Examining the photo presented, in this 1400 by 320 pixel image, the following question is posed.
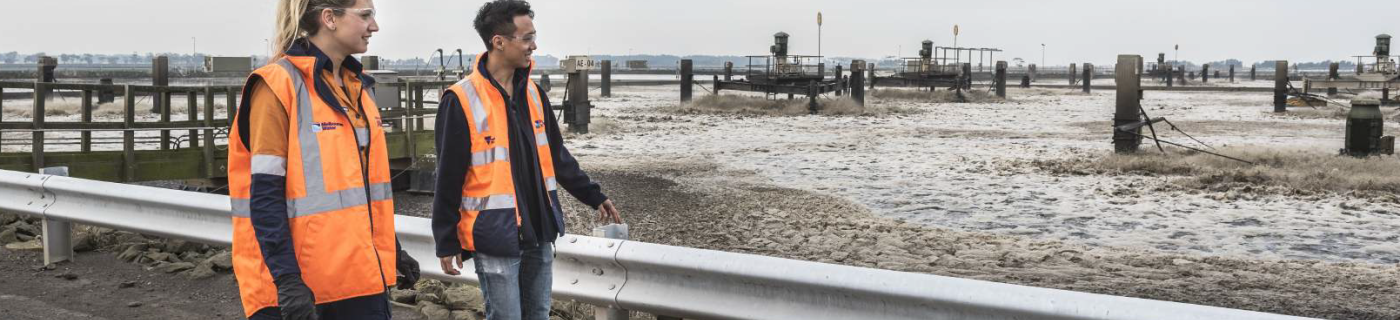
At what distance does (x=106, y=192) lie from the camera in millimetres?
6883

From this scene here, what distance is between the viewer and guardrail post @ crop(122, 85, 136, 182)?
11250 millimetres

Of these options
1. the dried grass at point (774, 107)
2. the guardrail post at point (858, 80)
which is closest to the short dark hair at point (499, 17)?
the dried grass at point (774, 107)

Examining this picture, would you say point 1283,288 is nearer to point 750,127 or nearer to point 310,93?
point 310,93

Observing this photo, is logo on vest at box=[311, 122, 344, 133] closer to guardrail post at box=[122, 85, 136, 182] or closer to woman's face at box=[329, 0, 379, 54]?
woman's face at box=[329, 0, 379, 54]

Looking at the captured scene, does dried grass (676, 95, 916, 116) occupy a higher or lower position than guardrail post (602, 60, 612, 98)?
lower

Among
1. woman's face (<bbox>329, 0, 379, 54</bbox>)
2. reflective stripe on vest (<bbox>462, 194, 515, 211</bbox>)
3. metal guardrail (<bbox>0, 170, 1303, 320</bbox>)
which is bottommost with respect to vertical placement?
metal guardrail (<bbox>0, 170, 1303, 320</bbox>)

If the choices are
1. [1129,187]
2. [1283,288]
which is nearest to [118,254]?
[1283,288]

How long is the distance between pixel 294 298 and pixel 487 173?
0.88 metres

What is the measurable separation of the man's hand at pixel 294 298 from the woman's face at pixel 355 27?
588 millimetres

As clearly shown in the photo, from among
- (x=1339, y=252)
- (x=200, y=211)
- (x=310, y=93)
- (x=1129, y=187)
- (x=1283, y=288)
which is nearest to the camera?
(x=310, y=93)

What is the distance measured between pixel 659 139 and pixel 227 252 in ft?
49.7

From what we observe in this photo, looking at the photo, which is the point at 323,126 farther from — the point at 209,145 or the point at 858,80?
the point at 858,80

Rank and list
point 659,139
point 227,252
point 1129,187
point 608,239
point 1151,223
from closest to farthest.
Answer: point 608,239
point 227,252
point 1151,223
point 1129,187
point 659,139

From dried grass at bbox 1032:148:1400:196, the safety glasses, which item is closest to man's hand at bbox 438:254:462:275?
the safety glasses
